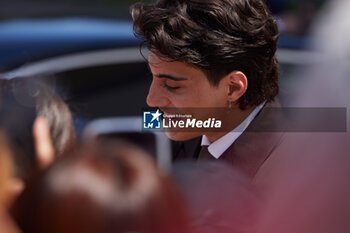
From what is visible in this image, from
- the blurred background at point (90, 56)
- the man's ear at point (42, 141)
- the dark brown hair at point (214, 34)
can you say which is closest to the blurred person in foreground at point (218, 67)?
the dark brown hair at point (214, 34)

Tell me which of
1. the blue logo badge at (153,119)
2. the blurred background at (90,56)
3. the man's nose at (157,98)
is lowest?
the blurred background at (90,56)

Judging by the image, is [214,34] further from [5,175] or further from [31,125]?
[5,175]

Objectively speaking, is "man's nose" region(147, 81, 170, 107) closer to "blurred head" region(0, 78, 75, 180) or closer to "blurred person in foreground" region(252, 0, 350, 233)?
"blurred head" region(0, 78, 75, 180)

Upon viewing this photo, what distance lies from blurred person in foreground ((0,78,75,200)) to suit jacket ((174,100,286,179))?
0.54 metres

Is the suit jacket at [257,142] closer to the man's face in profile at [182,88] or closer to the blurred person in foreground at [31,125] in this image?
the man's face in profile at [182,88]

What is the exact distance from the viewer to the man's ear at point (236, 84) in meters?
1.81

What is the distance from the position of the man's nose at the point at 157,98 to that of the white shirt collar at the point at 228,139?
22 centimetres

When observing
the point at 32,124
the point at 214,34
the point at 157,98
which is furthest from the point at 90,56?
the point at 32,124

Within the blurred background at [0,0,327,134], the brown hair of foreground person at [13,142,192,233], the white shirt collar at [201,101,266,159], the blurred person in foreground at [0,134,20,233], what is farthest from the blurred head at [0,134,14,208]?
the blurred background at [0,0,327,134]

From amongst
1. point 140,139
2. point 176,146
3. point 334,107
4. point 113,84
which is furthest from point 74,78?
point 334,107

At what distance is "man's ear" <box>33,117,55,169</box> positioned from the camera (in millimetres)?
1314

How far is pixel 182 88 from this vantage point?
1.81m

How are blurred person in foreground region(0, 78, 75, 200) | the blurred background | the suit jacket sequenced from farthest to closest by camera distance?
the blurred background < the suit jacket < blurred person in foreground region(0, 78, 75, 200)

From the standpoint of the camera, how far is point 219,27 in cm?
175
